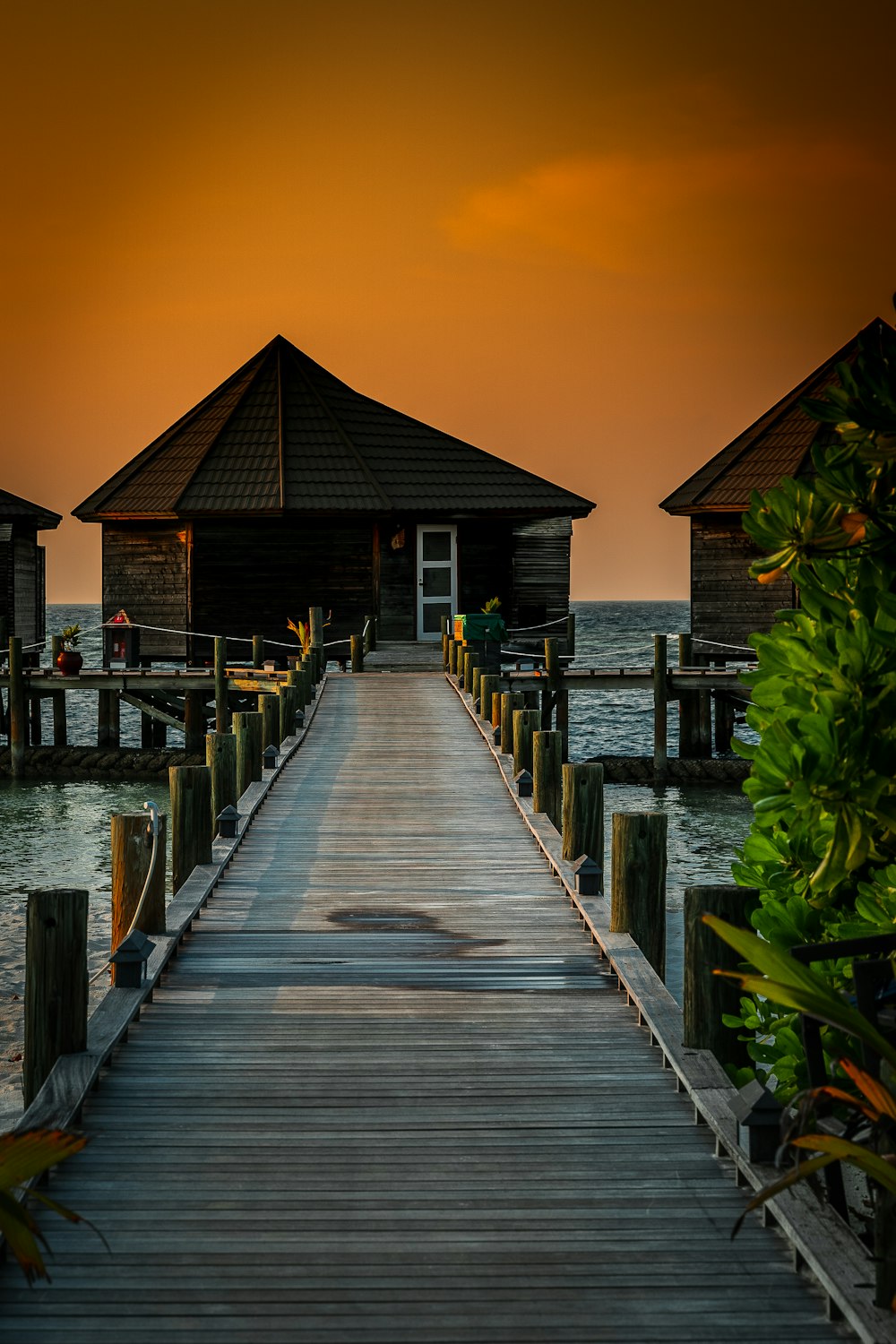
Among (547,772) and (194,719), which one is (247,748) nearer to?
(547,772)

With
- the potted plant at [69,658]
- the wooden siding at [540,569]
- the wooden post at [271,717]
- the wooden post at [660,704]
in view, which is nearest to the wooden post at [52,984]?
the wooden post at [271,717]

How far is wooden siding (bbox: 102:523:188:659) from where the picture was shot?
32219 mm

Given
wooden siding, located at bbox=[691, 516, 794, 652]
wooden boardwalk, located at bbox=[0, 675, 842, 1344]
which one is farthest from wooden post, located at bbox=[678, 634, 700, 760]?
wooden boardwalk, located at bbox=[0, 675, 842, 1344]

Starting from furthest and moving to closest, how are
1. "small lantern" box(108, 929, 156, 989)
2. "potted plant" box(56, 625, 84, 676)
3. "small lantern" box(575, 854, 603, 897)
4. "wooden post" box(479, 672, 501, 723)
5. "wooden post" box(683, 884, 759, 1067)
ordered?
1. "potted plant" box(56, 625, 84, 676)
2. "wooden post" box(479, 672, 501, 723)
3. "small lantern" box(575, 854, 603, 897)
4. "small lantern" box(108, 929, 156, 989)
5. "wooden post" box(683, 884, 759, 1067)

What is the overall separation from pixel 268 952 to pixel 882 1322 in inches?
185

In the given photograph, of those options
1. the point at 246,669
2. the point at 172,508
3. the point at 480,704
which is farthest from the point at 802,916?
the point at 172,508

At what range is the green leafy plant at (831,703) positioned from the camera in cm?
440

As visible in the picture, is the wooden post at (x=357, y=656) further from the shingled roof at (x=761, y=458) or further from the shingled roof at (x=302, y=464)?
the shingled roof at (x=761, y=458)

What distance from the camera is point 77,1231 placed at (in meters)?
4.45

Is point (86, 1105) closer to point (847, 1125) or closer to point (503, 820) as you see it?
point (847, 1125)

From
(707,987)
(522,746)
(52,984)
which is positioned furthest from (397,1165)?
(522,746)

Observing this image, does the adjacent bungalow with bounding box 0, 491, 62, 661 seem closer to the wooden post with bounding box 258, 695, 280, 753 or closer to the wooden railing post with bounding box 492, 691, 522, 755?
the wooden post with bounding box 258, 695, 280, 753

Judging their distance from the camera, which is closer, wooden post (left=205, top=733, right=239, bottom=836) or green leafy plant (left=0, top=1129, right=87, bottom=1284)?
green leafy plant (left=0, top=1129, right=87, bottom=1284)

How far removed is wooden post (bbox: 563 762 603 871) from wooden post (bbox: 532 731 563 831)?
2.11m
